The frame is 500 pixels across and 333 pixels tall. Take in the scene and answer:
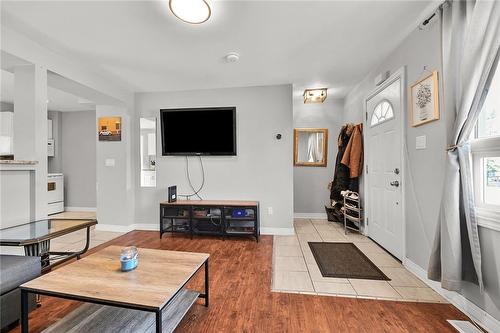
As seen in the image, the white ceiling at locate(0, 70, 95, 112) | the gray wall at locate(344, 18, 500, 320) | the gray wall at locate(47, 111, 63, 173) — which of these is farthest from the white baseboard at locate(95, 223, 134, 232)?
the gray wall at locate(344, 18, 500, 320)

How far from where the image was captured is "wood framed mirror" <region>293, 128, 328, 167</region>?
4.45m

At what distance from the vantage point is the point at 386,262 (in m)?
2.42

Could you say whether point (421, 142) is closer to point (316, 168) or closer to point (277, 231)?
point (277, 231)

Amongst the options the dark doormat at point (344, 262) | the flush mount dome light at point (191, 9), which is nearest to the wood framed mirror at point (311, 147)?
the dark doormat at point (344, 262)

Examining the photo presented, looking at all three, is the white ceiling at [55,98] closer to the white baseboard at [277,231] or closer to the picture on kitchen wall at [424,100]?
the white baseboard at [277,231]

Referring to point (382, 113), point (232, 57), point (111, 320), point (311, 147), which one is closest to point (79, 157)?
point (232, 57)

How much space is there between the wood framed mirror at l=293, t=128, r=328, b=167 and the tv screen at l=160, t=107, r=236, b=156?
166 cm

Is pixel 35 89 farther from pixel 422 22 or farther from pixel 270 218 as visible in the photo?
pixel 422 22

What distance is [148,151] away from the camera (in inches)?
150

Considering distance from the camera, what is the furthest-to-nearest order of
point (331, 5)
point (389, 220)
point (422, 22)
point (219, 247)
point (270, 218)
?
point (270, 218) < point (219, 247) < point (389, 220) < point (422, 22) < point (331, 5)

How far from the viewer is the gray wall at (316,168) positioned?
174 inches

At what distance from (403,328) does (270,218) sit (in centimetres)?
219

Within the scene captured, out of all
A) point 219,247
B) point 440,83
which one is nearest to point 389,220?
point 440,83

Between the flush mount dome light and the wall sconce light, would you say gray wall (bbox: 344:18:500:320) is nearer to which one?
the wall sconce light
